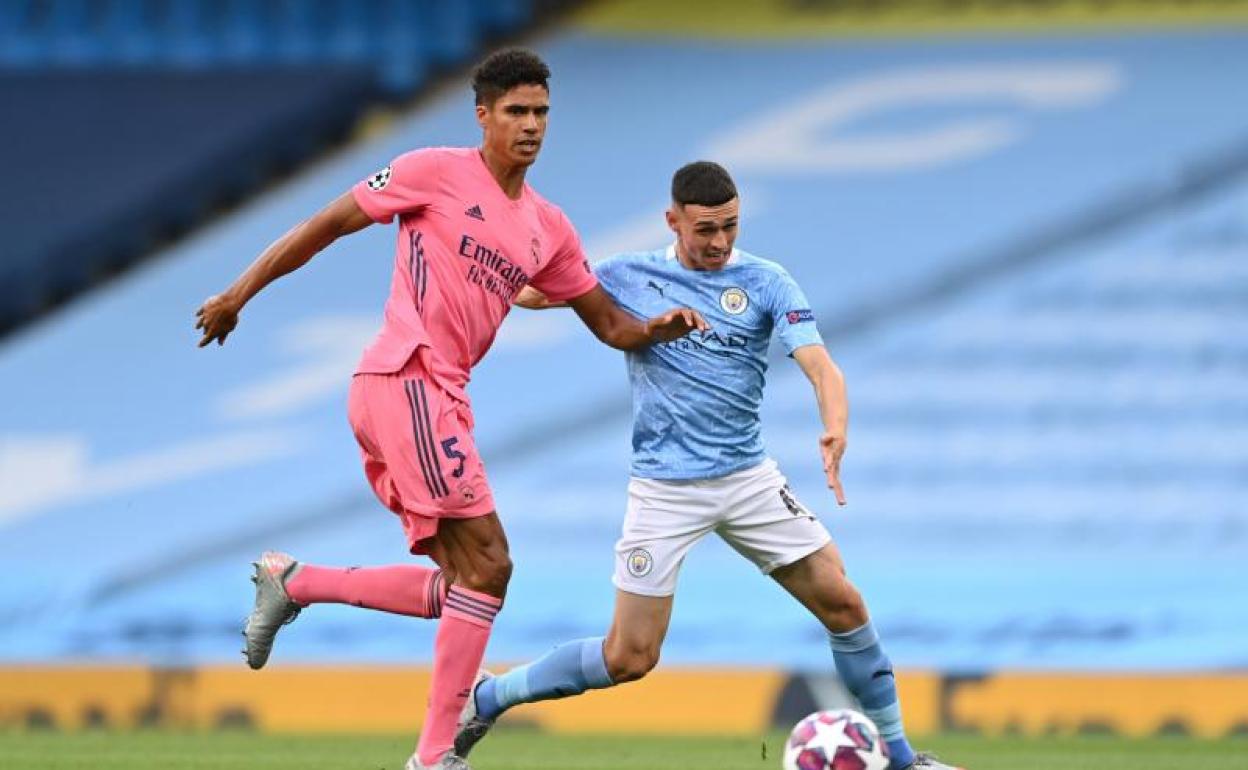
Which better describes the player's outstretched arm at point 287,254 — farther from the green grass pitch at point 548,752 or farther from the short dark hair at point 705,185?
the green grass pitch at point 548,752

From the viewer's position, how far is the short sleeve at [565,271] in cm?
714

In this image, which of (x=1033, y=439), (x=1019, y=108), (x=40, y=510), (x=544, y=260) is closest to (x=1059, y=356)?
(x=1033, y=439)

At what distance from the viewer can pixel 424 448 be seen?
22.0 ft

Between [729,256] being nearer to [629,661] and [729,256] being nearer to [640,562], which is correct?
[640,562]

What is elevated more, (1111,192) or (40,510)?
(1111,192)

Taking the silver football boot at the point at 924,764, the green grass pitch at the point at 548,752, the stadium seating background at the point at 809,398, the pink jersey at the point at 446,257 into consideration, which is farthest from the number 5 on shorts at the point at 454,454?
the stadium seating background at the point at 809,398

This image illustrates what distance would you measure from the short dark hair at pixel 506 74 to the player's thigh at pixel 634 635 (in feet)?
5.25

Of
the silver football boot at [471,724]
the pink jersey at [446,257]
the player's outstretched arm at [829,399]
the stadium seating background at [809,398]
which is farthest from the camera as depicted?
the stadium seating background at [809,398]

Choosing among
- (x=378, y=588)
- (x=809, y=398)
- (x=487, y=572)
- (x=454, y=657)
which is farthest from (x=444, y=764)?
(x=809, y=398)

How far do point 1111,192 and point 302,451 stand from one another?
4.93 metres

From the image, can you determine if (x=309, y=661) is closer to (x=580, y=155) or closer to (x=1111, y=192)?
(x=580, y=155)

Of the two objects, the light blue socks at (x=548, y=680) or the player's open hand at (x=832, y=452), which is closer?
the player's open hand at (x=832, y=452)

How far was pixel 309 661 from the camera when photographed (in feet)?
37.3

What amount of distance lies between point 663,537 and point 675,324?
0.67 m
